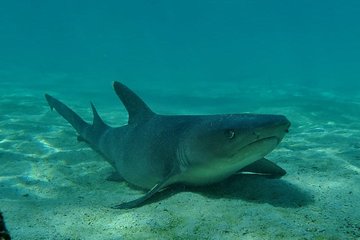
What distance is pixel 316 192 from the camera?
161 inches

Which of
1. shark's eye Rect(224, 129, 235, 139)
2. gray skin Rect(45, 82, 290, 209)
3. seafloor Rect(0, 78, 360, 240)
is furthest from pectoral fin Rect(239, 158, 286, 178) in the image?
shark's eye Rect(224, 129, 235, 139)

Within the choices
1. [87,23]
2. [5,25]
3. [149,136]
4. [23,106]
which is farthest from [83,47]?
[149,136]

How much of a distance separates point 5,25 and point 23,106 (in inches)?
5684

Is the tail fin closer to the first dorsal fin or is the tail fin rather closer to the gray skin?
the gray skin

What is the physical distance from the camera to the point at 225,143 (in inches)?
147

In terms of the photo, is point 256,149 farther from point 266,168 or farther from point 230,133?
point 266,168

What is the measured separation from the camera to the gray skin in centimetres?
362

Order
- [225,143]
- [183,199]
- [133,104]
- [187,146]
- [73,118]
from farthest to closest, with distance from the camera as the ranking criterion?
[73,118] → [133,104] → [187,146] → [183,199] → [225,143]

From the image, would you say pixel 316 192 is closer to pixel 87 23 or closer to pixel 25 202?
pixel 25 202

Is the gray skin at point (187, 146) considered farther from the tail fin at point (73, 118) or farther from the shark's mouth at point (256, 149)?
the tail fin at point (73, 118)

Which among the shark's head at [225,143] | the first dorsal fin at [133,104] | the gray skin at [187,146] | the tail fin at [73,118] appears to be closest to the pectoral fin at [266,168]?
the gray skin at [187,146]

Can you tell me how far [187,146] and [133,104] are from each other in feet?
5.99

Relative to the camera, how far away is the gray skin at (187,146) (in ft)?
11.9

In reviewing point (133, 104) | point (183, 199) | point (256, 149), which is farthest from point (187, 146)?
point (133, 104)
